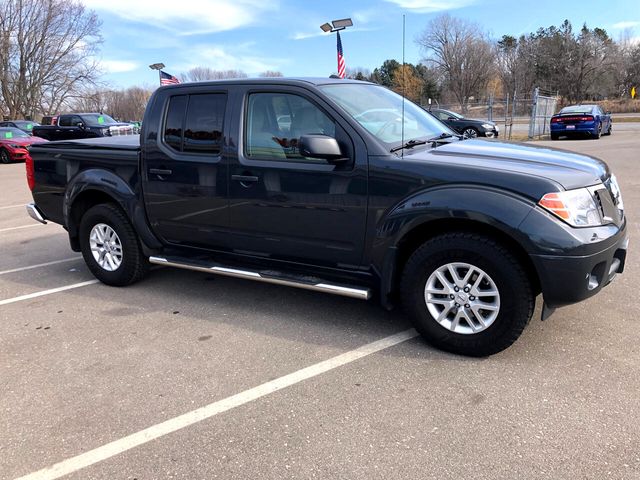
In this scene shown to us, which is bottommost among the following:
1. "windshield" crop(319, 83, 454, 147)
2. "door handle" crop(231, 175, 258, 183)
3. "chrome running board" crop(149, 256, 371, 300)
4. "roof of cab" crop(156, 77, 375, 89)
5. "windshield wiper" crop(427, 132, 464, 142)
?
"chrome running board" crop(149, 256, 371, 300)

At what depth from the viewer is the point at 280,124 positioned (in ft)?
13.0

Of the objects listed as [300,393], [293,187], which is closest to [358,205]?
[293,187]

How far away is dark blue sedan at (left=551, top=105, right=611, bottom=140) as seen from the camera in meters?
20.5

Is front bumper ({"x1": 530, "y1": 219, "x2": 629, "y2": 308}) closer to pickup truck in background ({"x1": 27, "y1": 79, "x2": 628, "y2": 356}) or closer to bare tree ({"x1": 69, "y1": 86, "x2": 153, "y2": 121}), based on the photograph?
pickup truck in background ({"x1": 27, "y1": 79, "x2": 628, "y2": 356})

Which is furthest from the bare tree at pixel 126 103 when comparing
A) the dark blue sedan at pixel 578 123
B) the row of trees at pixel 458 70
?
the dark blue sedan at pixel 578 123

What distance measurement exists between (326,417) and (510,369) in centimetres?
124

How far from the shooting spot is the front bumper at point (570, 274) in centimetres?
300

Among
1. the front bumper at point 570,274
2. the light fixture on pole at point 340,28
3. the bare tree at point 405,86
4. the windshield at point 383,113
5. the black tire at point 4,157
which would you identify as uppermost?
the light fixture on pole at point 340,28

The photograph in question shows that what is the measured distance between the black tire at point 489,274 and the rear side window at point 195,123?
1.90 m

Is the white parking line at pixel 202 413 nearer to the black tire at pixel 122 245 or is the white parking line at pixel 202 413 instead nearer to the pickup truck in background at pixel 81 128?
the black tire at pixel 122 245

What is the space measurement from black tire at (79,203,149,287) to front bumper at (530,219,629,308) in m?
3.51

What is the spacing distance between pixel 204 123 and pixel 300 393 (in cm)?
240

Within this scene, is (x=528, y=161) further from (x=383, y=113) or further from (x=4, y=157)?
(x=4, y=157)

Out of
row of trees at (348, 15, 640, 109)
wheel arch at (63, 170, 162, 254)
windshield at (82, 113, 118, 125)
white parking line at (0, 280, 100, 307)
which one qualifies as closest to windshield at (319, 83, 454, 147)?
wheel arch at (63, 170, 162, 254)
